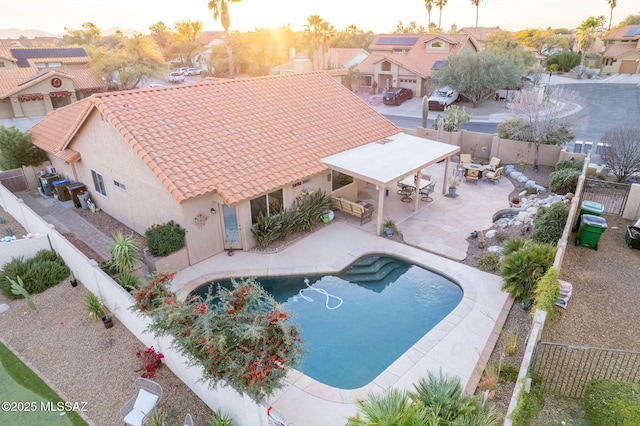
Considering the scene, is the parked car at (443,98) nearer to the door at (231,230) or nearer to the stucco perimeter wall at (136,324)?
the door at (231,230)

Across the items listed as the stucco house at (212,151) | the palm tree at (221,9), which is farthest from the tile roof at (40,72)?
the stucco house at (212,151)

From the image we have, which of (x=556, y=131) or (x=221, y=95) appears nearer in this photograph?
(x=221, y=95)

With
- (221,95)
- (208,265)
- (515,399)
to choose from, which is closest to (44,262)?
(208,265)

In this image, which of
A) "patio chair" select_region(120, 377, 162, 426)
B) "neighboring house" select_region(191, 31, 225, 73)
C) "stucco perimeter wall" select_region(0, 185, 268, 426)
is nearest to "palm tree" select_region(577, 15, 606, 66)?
"neighboring house" select_region(191, 31, 225, 73)

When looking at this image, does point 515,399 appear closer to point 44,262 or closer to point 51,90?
point 44,262

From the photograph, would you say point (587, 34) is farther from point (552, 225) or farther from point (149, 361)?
point (149, 361)

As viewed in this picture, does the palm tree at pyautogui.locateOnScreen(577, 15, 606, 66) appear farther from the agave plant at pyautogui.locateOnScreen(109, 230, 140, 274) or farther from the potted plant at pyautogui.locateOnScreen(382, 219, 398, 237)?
the agave plant at pyautogui.locateOnScreen(109, 230, 140, 274)
